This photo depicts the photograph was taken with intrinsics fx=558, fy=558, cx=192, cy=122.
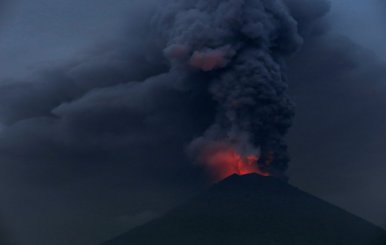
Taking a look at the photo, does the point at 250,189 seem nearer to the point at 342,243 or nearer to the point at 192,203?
the point at 192,203

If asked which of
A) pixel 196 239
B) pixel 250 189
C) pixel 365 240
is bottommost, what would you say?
pixel 365 240

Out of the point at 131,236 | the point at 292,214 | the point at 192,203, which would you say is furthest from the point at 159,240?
the point at 292,214

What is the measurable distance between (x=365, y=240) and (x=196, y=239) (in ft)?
39.2

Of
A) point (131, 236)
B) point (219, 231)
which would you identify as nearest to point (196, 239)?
point (219, 231)

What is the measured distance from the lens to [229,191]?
44.7 metres

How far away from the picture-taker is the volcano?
38.6 m

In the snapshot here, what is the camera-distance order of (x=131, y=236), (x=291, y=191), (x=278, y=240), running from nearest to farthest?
(x=278, y=240), (x=131, y=236), (x=291, y=191)

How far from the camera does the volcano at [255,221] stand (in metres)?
38.6

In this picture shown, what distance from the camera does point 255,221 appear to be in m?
40.7

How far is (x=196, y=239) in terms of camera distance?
39.0 meters

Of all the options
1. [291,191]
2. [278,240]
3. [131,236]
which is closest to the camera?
[278,240]

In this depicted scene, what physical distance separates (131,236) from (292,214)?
Result: 12.2 m

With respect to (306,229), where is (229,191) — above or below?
above

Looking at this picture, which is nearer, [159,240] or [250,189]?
[159,240]
